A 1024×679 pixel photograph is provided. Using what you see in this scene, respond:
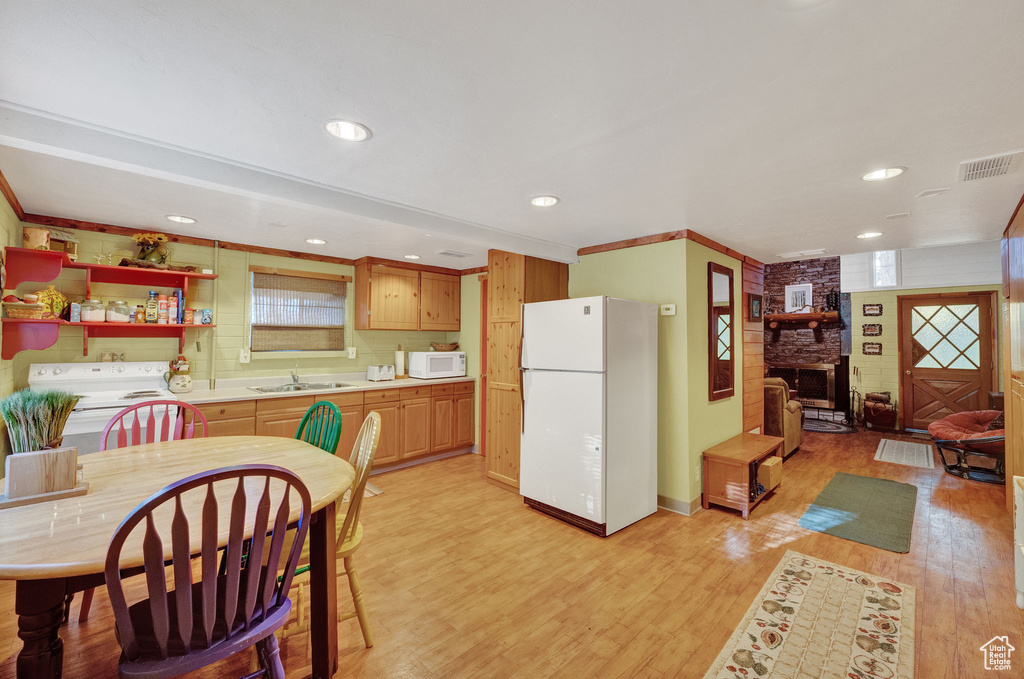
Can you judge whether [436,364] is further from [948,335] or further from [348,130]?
[948,335]

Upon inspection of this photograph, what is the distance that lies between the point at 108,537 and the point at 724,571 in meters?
2.92

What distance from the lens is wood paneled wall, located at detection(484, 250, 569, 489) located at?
12.8ft

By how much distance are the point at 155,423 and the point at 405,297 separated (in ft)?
8.84

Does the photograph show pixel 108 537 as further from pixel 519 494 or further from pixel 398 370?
pixel 398 370

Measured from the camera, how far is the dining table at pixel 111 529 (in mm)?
1151

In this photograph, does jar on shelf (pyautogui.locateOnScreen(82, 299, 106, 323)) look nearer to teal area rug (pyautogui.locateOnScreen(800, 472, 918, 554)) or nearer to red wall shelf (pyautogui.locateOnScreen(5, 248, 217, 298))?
red wall shelf (pyautogui.locateOnScreen(5, 248, 217, 298))

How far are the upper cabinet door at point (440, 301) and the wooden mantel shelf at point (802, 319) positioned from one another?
5871mm

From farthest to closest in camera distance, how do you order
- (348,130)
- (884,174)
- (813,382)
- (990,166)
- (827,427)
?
1. (813,382)
2. (827,427)
3. (884,174)
4. (990,166)
5. (348,130)

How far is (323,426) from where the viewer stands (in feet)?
8.57

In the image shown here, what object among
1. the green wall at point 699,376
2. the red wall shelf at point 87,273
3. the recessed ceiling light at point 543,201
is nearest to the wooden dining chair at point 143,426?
the red wall shelf at point 87,273

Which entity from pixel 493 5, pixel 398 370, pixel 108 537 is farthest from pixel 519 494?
pixel 493 5

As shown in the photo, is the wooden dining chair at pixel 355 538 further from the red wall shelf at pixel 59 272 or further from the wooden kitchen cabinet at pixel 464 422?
the wooden kitchen cabinet at pixel 464 422

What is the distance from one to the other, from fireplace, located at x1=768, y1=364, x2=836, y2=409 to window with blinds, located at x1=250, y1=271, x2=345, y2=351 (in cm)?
710

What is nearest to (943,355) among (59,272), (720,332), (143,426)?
(720,332)
